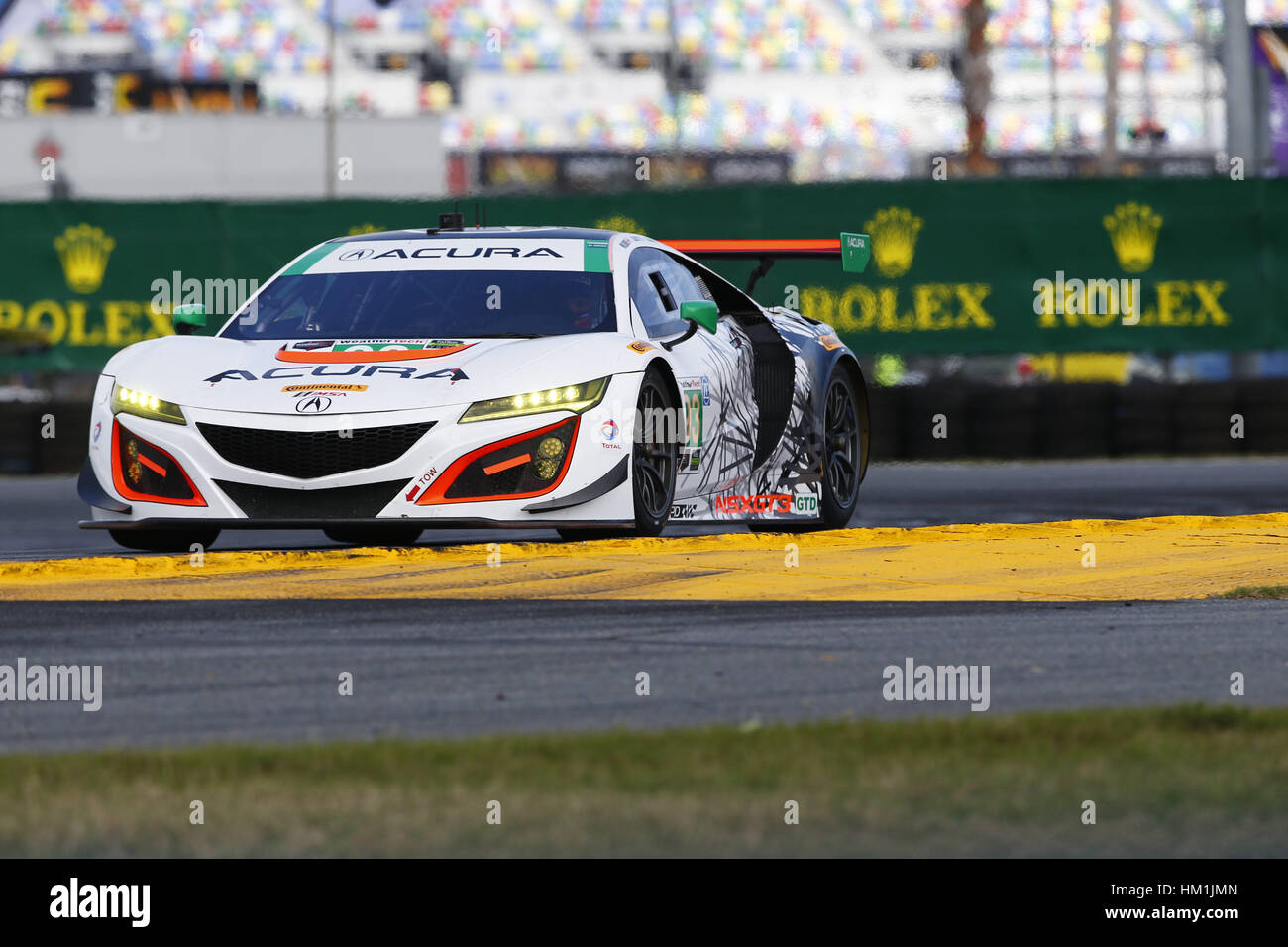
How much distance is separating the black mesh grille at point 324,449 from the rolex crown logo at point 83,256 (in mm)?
12159

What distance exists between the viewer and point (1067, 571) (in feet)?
31.2

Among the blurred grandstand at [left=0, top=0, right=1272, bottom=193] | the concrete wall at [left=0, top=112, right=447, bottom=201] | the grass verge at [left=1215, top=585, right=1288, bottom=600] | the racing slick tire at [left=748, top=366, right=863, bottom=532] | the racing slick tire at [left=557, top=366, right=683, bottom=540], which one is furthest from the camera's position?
the blurred grandstand at [left=0, top=0, right=1272, bottom=193]

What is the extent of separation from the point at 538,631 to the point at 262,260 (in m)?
13.7

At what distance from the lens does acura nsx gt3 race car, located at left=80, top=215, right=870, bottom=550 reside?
30.4 feet

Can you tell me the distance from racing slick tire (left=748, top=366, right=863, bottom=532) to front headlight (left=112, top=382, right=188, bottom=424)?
9.71ft

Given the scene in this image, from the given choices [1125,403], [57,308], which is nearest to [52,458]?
[57,308]

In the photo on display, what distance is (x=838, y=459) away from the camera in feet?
37.9

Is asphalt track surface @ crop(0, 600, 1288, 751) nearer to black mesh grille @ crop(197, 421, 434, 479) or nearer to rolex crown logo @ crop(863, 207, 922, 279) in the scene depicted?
black mesh grille @ crop(197, 421, 434, 479)

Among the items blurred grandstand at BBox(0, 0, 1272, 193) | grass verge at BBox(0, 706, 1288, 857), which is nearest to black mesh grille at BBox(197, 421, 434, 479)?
grass verge at BBox(0, 706, 1288, 857)

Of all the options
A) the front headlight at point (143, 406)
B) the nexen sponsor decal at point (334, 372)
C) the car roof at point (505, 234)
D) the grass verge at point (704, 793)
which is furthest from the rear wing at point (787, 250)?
the grass verge at point (704, 793)

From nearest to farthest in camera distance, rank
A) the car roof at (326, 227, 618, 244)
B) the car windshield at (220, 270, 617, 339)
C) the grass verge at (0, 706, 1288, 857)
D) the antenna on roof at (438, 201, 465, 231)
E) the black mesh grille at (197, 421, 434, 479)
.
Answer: the grass verge at (0, 706, 1288, 857) → the black mesh grille at (197, 421, 434, 479) → the car windshield at (220, 270, 617, 339) → the car roof at (326, 227, 618, 244) → the antenna on roof at (438, 201, 465, 231)

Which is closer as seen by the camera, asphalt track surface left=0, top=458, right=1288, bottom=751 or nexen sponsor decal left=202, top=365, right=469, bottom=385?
asphalt track surface left=0, top=458, right=1288, bottom=751

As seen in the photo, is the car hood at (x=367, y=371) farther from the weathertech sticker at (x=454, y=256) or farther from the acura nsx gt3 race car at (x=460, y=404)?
the weathertech sticker at (x=454, y=256)
